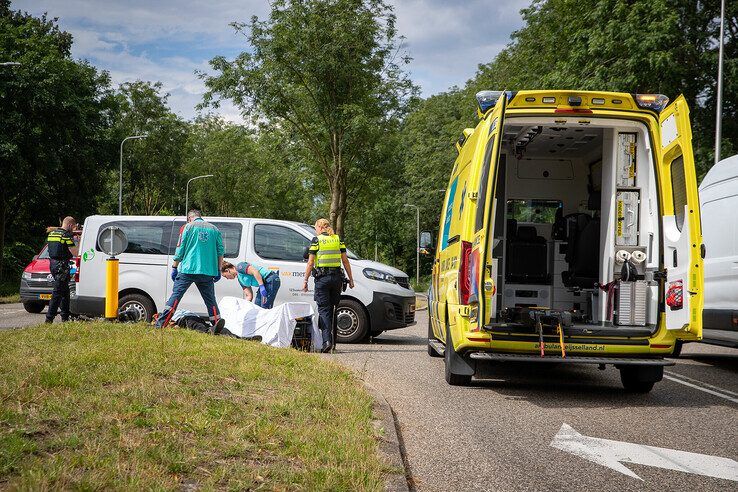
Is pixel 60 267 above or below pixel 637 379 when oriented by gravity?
above

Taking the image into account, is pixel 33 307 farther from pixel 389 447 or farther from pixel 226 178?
pixel 226 178

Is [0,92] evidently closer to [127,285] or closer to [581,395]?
[127,285]

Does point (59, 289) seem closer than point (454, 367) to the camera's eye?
No

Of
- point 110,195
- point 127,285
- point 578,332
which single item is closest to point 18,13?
point 110,195

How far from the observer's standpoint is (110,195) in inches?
2110

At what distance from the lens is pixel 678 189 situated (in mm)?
7406

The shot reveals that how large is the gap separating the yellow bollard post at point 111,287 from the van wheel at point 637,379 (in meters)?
7.13

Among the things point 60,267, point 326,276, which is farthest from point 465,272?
point 60,267

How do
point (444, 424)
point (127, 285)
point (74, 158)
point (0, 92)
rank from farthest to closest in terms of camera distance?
point (74, 158)
point (0, 92)
point (127, 285)
point (444, 424)

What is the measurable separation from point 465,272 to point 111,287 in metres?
6.18

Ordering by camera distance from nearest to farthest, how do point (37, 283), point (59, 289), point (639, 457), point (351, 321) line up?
point (639, 457), point (59, 289), point (351, 321), point (37, 283)

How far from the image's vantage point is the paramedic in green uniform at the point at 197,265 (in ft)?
36.0

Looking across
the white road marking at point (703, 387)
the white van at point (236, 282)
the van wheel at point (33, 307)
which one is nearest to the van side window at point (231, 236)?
the white van at point (236, 282)

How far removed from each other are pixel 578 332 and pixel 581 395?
87 centimetres
